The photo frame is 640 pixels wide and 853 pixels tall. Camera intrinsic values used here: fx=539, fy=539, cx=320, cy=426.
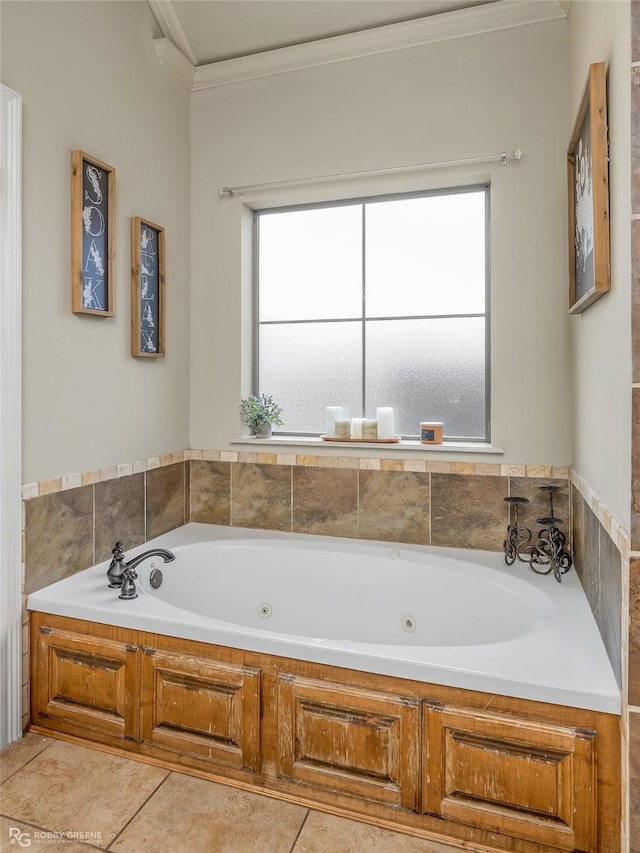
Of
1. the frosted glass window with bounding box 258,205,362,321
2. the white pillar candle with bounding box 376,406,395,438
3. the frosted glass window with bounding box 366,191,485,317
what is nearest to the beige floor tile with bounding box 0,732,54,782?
the white pillar candle with bounding box 376,406,395,438

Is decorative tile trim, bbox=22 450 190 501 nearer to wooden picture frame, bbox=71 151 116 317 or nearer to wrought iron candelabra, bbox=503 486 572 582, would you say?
wooden picture frame, bbox=71 151 116 317

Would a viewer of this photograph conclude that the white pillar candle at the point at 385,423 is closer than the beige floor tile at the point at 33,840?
No

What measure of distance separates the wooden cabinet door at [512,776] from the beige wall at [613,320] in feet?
1.93

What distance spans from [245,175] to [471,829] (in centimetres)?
280

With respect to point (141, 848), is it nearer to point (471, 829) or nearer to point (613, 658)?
point (471, 829)

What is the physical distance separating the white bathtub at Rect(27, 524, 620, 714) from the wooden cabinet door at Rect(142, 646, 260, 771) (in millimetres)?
94

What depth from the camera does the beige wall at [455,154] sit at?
90.2 inches

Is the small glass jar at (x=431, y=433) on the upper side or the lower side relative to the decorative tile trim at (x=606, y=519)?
upper

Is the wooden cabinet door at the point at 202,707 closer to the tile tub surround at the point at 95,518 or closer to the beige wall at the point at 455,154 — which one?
the tile tub surround at the point at 95,518

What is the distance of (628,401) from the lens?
1.27 m

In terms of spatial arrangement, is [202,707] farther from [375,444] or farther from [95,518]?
[375,444]

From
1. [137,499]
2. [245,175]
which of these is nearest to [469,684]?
[137,499]

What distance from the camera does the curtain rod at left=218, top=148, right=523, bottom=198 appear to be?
2314mm

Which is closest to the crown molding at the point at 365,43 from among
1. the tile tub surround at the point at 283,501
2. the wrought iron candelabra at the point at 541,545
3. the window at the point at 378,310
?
the window at the point at 378,310
